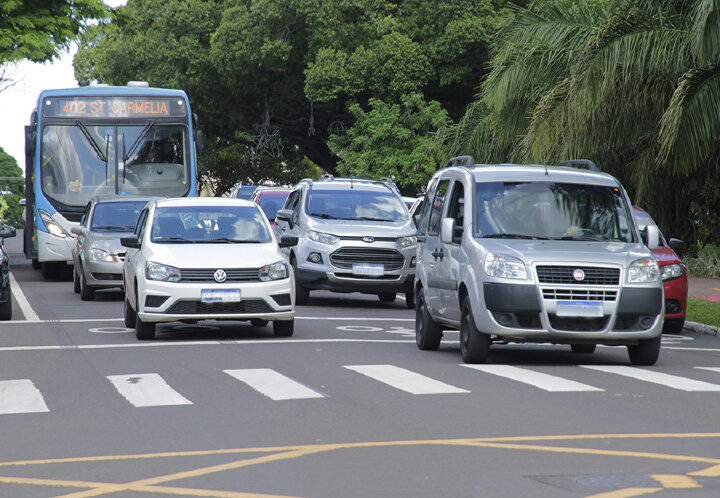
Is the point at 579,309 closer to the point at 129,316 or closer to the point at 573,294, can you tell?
the point at 573,294

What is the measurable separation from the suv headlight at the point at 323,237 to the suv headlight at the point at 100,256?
11.6 feet

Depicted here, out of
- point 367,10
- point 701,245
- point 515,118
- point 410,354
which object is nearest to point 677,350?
point 410,354

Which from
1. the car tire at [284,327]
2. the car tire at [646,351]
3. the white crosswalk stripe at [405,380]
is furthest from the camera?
the car tire at [284,327]

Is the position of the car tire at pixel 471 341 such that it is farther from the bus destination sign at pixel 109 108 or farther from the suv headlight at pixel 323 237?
the bus destination sign at pixel 109 108

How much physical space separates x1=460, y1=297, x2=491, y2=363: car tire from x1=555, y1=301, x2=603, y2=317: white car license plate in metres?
0.82

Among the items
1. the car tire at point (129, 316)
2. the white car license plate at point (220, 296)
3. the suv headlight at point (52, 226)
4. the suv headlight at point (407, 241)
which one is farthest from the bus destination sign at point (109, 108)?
the white car license plate at point (220, 296)

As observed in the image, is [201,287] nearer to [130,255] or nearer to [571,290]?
[130,255]

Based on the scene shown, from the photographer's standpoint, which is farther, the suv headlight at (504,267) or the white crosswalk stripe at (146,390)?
the suv headlight at (504,267)

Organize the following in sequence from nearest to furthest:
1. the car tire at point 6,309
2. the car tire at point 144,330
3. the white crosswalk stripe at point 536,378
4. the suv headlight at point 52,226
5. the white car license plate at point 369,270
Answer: the white crosswalk stripe at point 536,378
the car tire at point 144,330
the car tire at point 6,309
the white car license plate at point 369,270
the suv headlight at point 52,226

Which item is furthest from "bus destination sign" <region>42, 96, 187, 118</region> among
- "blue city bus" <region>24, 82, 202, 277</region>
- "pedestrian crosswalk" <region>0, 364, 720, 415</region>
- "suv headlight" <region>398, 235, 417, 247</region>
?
"pedestrian crosswalk" <region>0, 364, 720, 415</region>

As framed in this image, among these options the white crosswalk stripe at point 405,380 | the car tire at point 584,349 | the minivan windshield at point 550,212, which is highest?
the minivan windshield at point 550,212

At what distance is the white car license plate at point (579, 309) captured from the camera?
12266 mm

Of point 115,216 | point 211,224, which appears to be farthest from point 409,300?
point 211,224

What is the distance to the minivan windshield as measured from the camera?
13.2m
